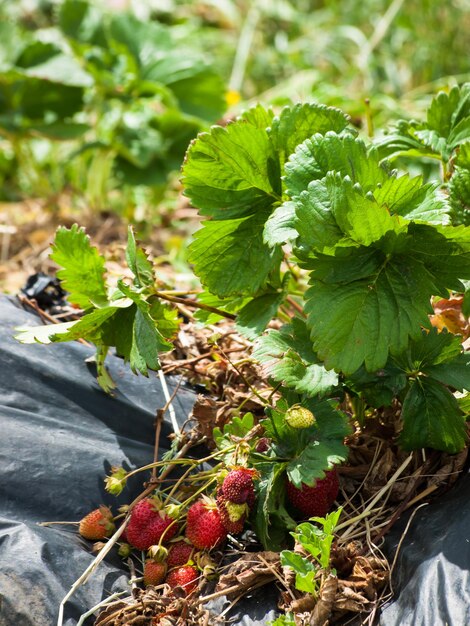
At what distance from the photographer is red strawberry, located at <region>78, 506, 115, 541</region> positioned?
4.42 ft

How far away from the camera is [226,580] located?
4.11 feet

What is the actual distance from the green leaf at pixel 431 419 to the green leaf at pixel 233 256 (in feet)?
1.15

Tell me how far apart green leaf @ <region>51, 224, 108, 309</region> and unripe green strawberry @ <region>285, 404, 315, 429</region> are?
471 millimetres

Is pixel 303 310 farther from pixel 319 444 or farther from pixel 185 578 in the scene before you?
pixel 185 578

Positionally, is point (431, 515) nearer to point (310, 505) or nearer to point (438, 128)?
point (310, 505)

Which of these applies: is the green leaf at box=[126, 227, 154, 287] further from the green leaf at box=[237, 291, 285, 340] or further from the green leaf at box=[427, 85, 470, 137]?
the green leaf at box=[427, 85, 470, 137]

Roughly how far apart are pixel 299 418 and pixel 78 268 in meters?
0.56

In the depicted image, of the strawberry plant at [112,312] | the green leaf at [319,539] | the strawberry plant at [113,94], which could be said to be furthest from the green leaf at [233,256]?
the strawberry plant at [113,94]

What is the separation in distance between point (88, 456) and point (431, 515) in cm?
66

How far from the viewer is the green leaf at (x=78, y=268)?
1.48 meters

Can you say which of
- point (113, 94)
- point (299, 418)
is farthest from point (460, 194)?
point (113, 94)

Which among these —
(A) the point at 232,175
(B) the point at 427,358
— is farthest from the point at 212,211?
(B) the point at 427,358

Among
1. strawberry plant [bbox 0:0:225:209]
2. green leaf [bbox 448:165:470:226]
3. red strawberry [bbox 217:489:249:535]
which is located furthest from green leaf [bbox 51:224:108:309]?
strawberry plant [bbox 0:0:225:209]

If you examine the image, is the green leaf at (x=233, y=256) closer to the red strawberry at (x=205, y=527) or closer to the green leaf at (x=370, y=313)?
the green leaf at (x=370, y=313)
